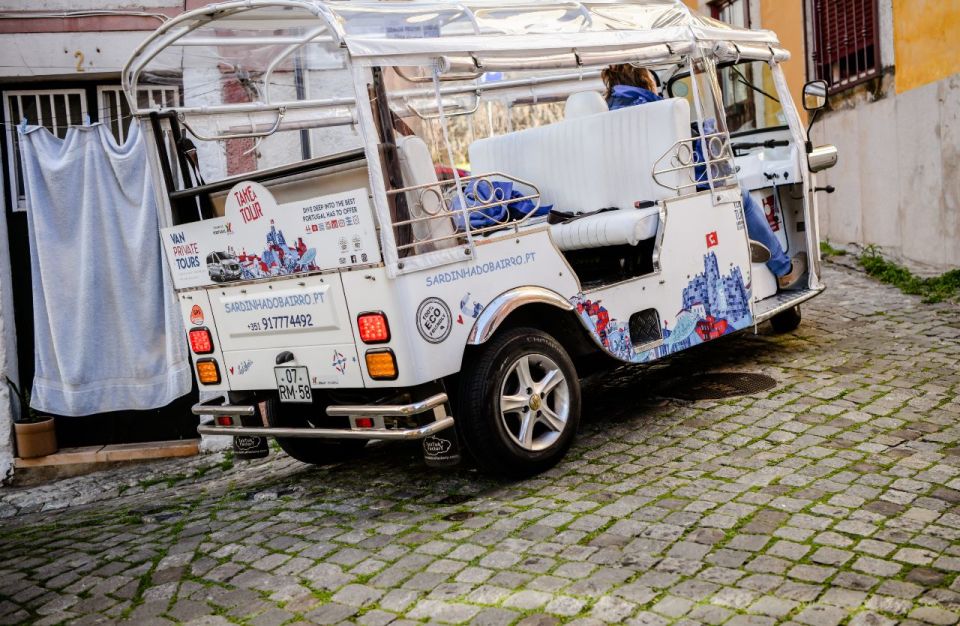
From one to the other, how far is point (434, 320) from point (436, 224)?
0.49 m

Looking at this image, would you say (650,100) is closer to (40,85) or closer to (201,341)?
(201,341)

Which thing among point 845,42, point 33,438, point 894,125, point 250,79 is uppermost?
point 845,42

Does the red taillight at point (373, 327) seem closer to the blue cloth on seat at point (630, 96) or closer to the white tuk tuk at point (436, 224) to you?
the white tuk tuk at point (436, 224)

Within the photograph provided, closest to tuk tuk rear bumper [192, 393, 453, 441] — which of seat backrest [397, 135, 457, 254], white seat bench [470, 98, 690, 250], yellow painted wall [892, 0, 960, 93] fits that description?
seat backrest [397, 135, 457, 254]

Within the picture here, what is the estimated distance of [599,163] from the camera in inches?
255

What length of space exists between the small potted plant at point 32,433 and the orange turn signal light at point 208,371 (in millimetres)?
2916

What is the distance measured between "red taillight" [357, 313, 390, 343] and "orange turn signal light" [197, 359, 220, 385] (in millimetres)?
1134

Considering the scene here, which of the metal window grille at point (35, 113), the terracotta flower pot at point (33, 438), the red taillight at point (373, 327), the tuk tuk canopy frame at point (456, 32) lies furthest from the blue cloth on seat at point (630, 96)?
the terracotta flower pot at point (33, 438)

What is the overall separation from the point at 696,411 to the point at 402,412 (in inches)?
88.0

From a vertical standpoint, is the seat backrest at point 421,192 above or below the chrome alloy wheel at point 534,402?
above

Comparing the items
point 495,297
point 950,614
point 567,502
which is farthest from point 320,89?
point 950,614

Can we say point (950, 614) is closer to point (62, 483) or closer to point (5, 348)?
point (62, 483)

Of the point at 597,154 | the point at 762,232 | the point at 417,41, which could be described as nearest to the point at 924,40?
the point at 762,232

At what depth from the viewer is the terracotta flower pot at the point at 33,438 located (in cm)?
760
